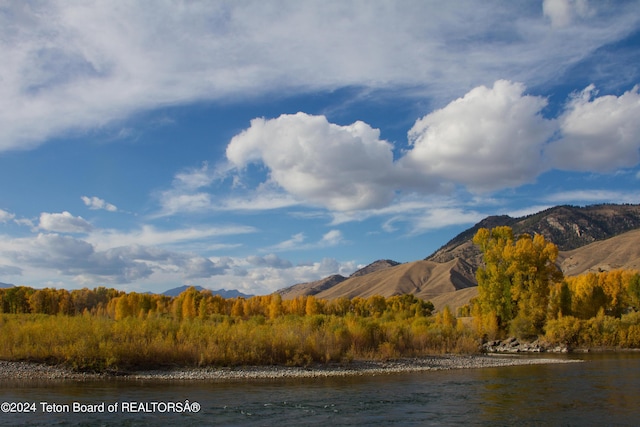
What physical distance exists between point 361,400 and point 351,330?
72.2 ft

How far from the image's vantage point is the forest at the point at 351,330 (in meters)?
35.8

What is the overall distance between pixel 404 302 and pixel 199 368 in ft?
358

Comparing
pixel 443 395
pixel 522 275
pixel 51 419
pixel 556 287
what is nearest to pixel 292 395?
pixel 443 395

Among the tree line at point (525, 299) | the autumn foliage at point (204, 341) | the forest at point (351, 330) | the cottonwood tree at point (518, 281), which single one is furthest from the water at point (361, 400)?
the tree line at point (525, 299)

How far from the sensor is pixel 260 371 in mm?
37000

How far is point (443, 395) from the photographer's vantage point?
89.6ft

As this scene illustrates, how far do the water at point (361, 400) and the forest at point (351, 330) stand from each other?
5959 millimetres

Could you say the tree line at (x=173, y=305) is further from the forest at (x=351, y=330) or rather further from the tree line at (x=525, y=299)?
the tree line at (x=525, y=299)

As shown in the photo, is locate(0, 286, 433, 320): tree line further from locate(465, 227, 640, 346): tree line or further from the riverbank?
the riverbank

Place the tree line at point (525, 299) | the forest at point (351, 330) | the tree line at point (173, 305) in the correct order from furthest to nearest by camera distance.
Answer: the tree line at point (173, 305), the tree line at point (525, 299), the forest at point (351, 330)

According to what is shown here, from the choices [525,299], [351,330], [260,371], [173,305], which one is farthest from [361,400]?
[173,305]

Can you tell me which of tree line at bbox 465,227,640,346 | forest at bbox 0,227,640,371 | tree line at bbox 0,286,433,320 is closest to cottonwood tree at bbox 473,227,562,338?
tree line at bbox 465,227,640,346

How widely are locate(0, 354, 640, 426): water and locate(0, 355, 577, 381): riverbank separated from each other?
7.53 feet

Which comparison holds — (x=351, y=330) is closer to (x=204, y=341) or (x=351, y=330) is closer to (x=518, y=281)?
(x=204, y=341)
